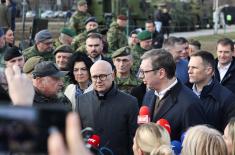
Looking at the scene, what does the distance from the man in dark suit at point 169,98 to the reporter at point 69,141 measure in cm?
413

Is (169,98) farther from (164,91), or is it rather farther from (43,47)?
(43,47)

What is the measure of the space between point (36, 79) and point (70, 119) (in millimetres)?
4082

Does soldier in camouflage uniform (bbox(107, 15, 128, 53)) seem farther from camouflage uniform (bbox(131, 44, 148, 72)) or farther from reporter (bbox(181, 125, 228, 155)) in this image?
reporter (bbox(181, 125, 228, 155))

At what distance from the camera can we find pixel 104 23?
1048 inches

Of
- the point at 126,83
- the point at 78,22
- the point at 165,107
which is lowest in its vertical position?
the point at 126,83

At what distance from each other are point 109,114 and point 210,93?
1251 mm

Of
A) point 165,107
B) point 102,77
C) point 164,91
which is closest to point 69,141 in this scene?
point 165,107

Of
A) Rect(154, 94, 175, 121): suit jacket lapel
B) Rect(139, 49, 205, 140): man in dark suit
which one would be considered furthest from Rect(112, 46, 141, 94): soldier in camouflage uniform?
Rect(154, 94, 175, 121): suit jacket lapel

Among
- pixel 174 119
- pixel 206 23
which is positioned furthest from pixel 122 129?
pixel 206 23

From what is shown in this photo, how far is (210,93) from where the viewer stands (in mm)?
5816

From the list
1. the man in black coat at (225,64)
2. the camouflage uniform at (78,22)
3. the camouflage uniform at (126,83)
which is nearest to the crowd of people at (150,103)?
the camouflage uniform at (126,83)

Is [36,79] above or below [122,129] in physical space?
above

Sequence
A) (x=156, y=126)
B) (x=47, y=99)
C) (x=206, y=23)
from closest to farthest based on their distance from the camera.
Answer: (x=156, y=126), (x=47, y=99), (x=206, y=23)

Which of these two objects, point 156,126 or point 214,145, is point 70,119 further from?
point 156,126
